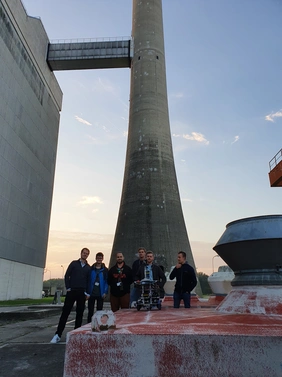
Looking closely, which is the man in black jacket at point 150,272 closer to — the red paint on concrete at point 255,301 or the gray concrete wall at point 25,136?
the red paint on concrete at point 255,301

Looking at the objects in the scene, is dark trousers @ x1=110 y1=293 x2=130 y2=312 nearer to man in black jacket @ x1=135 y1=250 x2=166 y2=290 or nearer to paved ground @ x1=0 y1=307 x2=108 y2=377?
man in black jacket @ x1=135 y1=250 x2=166 y2=290

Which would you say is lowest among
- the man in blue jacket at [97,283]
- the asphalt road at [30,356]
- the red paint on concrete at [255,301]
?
the asphalt road at [30,356]

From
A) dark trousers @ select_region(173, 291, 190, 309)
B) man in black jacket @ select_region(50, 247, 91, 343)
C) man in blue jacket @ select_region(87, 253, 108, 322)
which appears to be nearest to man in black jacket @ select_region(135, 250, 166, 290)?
dark trousers @ select_region(173, 291, 190, 309)

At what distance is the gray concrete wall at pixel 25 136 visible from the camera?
2123 centimetres

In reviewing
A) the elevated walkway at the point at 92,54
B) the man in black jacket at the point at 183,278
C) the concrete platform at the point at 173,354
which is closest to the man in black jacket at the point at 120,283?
the man in black jacket at the point at 183,278

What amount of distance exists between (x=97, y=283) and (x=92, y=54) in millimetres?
26445

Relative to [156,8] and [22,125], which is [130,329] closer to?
[22,125]

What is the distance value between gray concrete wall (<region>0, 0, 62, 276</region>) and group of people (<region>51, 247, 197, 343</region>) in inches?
656

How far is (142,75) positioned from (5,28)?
10.8m

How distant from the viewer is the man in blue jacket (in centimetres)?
623

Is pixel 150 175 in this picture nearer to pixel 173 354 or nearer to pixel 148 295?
pixel 148 295

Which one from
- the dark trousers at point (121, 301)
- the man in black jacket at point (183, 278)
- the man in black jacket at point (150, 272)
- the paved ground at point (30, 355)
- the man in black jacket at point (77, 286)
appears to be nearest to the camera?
the paved ground at point (30, 355)

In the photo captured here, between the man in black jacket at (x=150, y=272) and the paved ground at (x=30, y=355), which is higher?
the man in black jacket at (x=150, y=272)

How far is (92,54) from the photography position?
28.3 m
